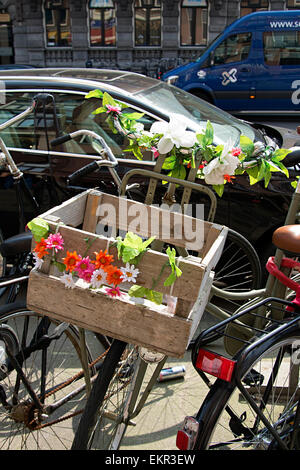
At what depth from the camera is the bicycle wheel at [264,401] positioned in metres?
1.60

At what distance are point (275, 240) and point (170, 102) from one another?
226cm

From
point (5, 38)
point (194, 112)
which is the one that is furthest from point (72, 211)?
point (5, 38)

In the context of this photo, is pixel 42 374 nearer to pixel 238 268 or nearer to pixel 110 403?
pixel 110 403

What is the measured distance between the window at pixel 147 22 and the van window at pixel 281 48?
31.8ft

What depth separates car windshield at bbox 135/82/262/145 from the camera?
11.3 feet

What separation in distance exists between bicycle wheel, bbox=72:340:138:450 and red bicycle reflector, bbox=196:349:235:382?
1.00 feet

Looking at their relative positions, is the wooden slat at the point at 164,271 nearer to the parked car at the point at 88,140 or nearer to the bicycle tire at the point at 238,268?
the bicycle tire at the point at 238,268

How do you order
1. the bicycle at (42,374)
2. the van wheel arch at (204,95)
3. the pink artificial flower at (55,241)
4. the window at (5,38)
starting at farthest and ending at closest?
the window at (5,38)
the van wheel arch at (204,95)
the bicycle at (42,374)
the pink artificial flower at (55,241)

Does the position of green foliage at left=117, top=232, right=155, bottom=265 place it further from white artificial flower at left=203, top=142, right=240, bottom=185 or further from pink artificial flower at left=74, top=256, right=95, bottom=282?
white artificial flower at left=203, top=142, right=240, bottom=185

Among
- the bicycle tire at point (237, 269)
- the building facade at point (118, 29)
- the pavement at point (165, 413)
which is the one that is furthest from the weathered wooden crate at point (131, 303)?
the building facade at point (118, 29)

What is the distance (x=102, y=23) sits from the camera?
18.2 meters

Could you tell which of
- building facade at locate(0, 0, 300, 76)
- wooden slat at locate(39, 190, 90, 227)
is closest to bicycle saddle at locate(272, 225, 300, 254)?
wooden slat at locate(39, 190, 90, 227)

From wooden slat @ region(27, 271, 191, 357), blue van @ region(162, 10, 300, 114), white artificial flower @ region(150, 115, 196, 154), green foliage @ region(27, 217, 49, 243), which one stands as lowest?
wooden slat @ region(27, 271, 191, 357)

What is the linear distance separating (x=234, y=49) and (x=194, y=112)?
711 centimetres
